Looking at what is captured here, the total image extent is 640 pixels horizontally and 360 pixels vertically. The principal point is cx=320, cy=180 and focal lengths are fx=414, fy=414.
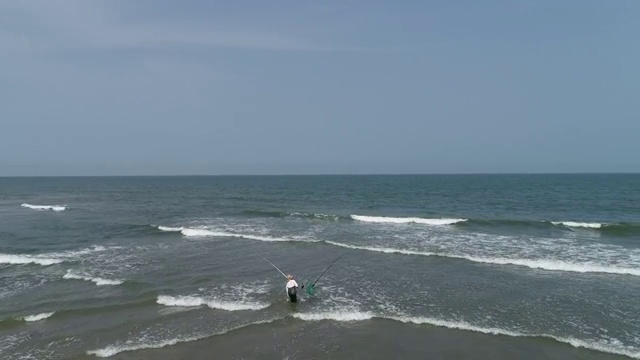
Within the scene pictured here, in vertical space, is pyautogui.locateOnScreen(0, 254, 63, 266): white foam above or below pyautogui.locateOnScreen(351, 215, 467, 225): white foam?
below

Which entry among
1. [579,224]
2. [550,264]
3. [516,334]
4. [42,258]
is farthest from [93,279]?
[579,224]

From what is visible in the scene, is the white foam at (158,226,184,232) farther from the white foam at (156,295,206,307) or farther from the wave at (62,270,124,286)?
the white foam at (156,295,206,307)

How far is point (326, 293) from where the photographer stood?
15766mm

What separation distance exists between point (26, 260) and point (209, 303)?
40.9 ft

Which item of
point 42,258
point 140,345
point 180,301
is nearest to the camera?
point 140,345

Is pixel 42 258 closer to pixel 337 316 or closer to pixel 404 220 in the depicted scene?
pixel 337 316

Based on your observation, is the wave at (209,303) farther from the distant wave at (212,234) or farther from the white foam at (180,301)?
the distant wave at (212,234)

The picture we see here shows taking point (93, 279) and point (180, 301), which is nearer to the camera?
point (180, 301)

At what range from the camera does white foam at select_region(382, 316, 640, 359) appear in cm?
1085

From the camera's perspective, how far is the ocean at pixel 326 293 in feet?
37.2

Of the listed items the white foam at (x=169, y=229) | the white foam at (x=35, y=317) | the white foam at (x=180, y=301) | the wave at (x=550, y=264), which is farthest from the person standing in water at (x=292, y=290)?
the white foam at (x=169, y=229)

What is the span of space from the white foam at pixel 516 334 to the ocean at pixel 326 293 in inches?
2.2

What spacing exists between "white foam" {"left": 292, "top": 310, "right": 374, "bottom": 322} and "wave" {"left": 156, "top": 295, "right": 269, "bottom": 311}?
5.46 ft

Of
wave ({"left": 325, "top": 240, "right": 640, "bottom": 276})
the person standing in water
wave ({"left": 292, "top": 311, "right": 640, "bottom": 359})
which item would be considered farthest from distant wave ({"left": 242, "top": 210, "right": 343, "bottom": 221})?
wave ({"left": 292, "top": 311, "right": 640, "bottom": 359})
